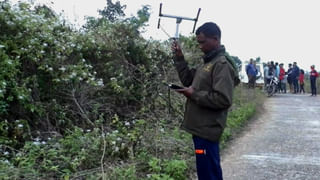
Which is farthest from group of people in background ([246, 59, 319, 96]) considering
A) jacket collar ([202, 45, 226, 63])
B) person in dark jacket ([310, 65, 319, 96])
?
jacket collar ([202, 45, 226, 63])

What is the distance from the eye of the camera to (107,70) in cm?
852

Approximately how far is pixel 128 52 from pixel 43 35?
7.88 ft

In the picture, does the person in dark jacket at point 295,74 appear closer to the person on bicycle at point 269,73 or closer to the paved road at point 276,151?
the person on bicycle at point 269,73

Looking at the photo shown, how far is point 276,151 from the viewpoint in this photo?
7582 millimetres

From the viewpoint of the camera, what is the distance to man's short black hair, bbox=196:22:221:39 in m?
3.63

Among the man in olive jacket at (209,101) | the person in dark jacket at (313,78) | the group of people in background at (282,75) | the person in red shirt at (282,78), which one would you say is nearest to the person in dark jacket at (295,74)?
the group of people in background at (282,75)

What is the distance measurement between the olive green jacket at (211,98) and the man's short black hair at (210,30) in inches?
5.5

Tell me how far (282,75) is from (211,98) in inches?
808

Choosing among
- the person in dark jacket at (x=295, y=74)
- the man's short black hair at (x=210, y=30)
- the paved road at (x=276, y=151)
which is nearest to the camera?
the man's short black hair at (x=210, y=30)

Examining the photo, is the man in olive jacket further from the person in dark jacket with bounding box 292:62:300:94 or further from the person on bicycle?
the person in dark jacket with bounding box 292:62:300:94

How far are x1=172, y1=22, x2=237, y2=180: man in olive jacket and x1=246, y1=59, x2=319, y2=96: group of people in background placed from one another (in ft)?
50.4

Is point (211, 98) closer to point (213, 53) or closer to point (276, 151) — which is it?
point (213, 53)

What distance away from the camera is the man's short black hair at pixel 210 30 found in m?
3.63

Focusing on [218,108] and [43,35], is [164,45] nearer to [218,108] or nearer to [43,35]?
[43,35]
